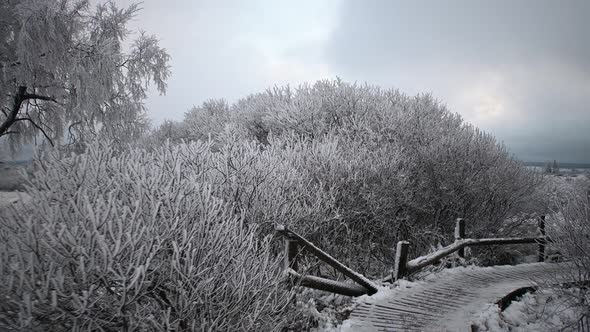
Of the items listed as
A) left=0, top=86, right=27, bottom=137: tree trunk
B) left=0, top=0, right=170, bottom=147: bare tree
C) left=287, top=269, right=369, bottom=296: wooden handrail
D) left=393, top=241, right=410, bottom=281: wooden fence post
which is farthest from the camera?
left=0, top=86, right=27, bottom=137: tree trunk

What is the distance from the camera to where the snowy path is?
576 centimetres

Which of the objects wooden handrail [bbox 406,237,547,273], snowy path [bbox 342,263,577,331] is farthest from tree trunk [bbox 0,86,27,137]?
wooden handrail [bbox 406,237,547,273]

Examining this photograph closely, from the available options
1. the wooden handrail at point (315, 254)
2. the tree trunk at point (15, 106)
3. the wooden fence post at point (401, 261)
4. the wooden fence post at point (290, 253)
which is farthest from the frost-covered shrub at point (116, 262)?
the tree trunk at point (15, 106)

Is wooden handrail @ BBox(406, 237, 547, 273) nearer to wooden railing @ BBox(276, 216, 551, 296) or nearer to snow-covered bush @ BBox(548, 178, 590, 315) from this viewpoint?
wooden railing @ BBox(276, 216, 551, 296)

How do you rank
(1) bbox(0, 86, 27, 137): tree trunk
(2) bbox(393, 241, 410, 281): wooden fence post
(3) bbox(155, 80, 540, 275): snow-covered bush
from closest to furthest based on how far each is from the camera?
(2) bbox(393, 241, 410, 281): wooden fence post < (1) bbox(0, 86, 27, 137): tree trunk < (3) bbox(155, 80, 540, 275): snow-covered bush

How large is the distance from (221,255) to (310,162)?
7710 millimetres

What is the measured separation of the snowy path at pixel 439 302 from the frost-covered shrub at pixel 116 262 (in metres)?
1.92

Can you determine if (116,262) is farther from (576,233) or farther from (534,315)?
(576,233)

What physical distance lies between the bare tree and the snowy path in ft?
32.2

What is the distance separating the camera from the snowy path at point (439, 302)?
18.9 feet

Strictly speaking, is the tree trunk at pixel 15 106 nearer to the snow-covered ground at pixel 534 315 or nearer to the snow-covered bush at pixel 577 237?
the snow-covered ground at pixel 534 315

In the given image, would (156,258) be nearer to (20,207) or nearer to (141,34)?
(20,207)

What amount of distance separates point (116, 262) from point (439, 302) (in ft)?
19.7

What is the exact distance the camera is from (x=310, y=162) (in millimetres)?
12062
